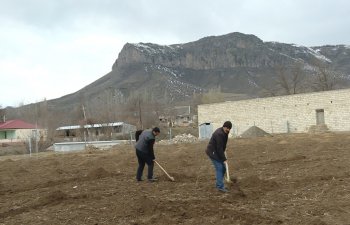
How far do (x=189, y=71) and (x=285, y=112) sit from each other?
13337 centimetres

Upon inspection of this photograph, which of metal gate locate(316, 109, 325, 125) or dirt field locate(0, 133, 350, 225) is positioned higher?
metal gate locate(316, 109, 325, 125)

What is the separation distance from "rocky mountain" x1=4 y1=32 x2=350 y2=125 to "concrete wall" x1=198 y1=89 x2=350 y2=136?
2161 inches

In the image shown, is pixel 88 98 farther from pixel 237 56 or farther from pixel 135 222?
pixel 135 222

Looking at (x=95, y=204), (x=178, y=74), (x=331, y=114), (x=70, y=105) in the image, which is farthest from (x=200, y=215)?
(x=178, y=74)

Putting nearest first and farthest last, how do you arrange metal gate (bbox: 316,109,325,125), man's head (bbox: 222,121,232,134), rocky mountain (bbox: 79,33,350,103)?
1. man's head (bbox: 222,121,232,134)
2. metal gate (bbox: 316,109,325,125)
3. rocky mountain (bbox: 79,33,350,103)

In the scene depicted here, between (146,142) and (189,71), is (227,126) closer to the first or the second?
(146,142)

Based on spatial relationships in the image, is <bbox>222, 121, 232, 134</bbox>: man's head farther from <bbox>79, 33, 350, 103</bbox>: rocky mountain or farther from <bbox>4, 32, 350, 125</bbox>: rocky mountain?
<bbox>79, 33, 350, 103</bbox>: rocky mountain

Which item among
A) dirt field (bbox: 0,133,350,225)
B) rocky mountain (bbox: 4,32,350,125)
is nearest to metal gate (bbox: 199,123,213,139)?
dirt field (bbox: 0,133,350,225)

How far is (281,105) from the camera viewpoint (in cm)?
4250

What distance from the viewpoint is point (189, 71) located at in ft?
573

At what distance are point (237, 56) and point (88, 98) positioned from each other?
71.9 m

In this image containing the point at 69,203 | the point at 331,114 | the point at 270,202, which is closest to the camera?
the point at 270,202

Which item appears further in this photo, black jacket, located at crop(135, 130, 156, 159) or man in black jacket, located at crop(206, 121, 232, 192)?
black jacket, located at crop(135, 130, 156, 159)

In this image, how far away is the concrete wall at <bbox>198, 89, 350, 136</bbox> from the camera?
37625 mm
